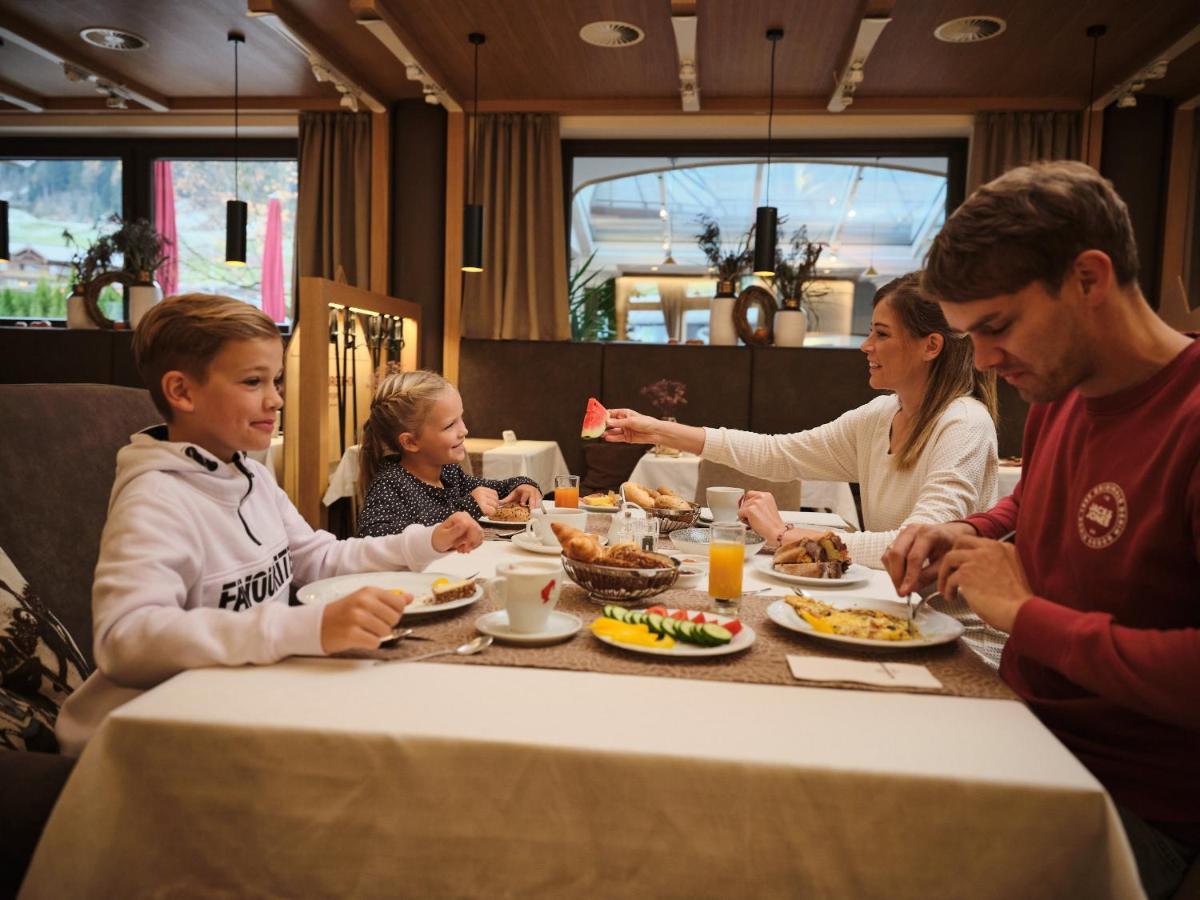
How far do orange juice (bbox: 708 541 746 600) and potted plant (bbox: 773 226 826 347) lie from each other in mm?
4443

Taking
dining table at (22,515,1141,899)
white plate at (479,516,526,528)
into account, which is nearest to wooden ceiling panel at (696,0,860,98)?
white plate at (479,516,526,528)

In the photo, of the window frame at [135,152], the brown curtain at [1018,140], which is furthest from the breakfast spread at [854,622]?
the window frame at [135,152]

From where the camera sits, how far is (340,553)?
5.56 feet

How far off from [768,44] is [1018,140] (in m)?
1.91

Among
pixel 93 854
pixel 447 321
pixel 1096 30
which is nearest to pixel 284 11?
pixel 447 321

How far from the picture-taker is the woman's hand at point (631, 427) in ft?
8.09

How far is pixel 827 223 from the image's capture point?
600 centimetres

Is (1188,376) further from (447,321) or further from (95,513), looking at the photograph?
(447,321)

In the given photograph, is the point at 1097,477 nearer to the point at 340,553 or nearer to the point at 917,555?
the point at 917,555

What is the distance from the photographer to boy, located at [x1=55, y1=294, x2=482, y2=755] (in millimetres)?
1042

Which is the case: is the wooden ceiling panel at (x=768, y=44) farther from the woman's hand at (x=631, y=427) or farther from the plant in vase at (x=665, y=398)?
the woman's hand at (x=631, y=427)

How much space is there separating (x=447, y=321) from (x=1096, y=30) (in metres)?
4.10

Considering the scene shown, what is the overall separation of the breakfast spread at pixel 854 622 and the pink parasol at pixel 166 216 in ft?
21.1

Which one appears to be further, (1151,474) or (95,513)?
(95,513)
